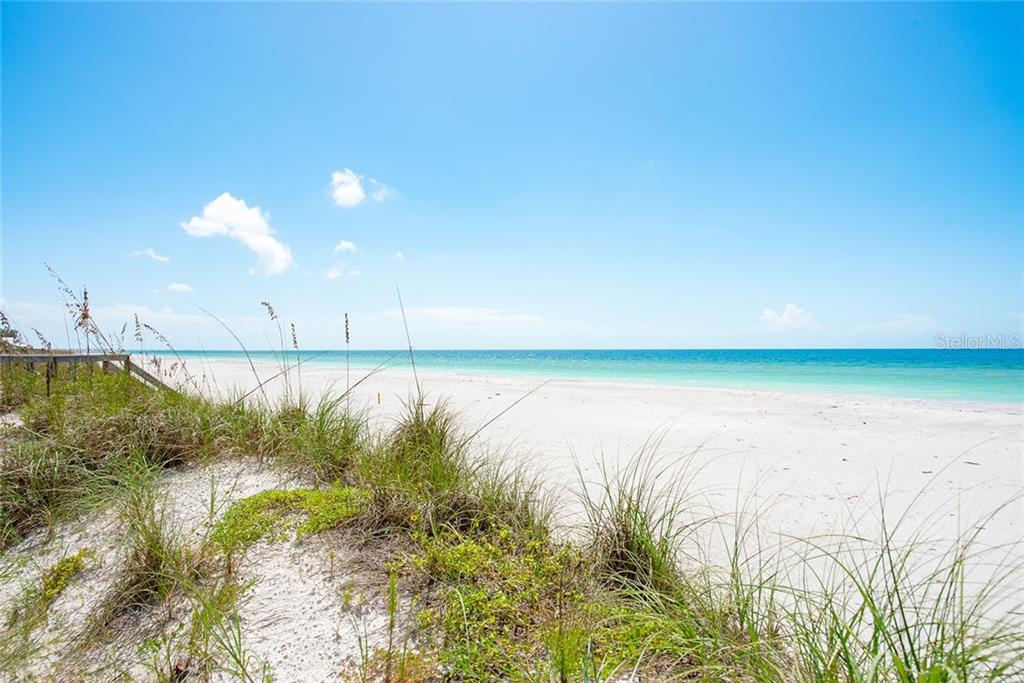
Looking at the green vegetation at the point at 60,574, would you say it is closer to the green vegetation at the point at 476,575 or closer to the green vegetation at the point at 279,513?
the green vegetation at the point at 476,575

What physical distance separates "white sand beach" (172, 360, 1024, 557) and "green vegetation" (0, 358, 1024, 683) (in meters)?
0.45

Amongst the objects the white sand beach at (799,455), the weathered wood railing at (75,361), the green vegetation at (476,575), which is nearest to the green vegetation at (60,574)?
the green vegetation at (476,575)

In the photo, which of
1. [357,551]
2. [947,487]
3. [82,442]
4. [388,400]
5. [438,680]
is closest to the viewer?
[438,680]

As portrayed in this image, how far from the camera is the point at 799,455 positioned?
5.25 m

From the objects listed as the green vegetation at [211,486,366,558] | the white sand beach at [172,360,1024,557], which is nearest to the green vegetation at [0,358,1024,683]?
the green vegetation at [211,486,366,558]

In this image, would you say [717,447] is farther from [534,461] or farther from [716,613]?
[716,613]

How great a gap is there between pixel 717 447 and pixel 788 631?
159 inches

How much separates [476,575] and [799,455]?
4.80 meters

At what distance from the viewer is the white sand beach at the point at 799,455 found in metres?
3.54

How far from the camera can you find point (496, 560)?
2.32m

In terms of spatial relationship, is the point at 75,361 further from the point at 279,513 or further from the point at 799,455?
the point at 799,455

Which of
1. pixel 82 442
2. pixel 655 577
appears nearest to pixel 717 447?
pixel 655 577

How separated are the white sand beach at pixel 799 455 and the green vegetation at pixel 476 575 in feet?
1.48

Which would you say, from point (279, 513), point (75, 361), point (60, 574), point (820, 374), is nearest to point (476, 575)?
point (279, 513)
